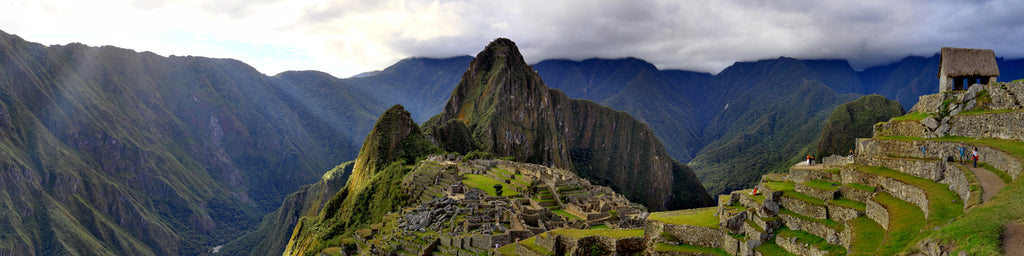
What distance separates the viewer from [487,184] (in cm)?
6088

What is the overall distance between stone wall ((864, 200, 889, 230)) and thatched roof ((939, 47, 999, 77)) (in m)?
13.3

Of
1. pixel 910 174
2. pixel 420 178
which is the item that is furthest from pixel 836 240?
pixel 420 178

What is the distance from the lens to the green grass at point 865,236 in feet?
39.3

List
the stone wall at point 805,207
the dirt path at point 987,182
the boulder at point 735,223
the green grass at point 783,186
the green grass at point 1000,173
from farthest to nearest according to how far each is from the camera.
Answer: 1. the green grass at point 783,186
2. the boulder at point 735,223
3. the stone wall at point 805,207
4. the green grass at point 1000,173
5. the dirt path at point 987,182

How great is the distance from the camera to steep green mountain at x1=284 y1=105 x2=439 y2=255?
75125 millimetres

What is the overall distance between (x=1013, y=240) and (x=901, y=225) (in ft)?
9.22

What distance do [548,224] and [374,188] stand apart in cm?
6278

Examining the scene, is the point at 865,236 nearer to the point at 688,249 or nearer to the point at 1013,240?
the point at 1013,240

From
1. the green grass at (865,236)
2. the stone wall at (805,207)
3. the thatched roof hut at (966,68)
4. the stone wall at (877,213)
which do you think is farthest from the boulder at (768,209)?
the thatched roof hut at (966,68)

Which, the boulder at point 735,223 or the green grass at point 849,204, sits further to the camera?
the boulder at point 735,223

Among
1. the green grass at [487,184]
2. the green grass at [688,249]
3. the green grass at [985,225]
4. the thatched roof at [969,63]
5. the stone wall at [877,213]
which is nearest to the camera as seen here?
the green grass at [985,225]

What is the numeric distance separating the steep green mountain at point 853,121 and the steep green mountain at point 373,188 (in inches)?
5075

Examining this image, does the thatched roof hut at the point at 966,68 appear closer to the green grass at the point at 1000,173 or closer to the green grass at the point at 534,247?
the green grass at the point at 1000,173

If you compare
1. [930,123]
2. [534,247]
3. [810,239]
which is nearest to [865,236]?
[810,239]
